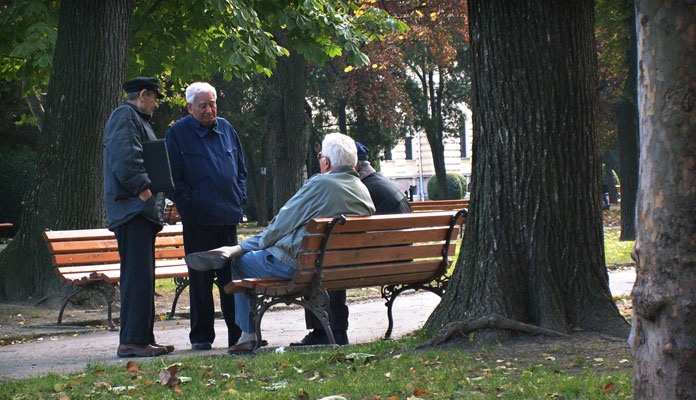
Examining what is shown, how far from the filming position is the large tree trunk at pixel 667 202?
4.00 meters

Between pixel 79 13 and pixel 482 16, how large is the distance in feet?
20.6

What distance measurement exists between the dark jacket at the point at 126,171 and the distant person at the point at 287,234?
490 millimetres

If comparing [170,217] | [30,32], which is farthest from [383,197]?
[170,217]

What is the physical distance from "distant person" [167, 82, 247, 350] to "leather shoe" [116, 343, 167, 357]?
0.58 m

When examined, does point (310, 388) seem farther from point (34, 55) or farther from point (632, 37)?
point (632, 37)

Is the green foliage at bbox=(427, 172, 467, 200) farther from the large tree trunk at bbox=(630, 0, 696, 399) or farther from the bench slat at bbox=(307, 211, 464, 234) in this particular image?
the large tree trunk at bbox=(630, 0, 696, 399)

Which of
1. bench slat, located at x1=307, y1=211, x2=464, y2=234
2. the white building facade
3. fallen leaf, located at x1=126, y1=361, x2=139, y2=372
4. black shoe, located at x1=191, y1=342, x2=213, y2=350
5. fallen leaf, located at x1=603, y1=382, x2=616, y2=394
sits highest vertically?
the white building facade

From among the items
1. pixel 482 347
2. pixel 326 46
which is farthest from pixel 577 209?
pixel 326 46

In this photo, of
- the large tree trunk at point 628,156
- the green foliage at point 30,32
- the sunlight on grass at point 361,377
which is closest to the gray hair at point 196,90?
the sunlight on grass at point 361,377

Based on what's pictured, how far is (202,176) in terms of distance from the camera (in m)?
8.56

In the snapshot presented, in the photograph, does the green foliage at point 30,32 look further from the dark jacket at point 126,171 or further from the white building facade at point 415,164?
the white building facade at point 415,164

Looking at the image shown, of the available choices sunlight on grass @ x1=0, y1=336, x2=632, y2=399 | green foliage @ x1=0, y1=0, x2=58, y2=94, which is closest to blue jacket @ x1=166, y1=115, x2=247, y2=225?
sunlight on grass @ x1=0, y1=336, x2=632, y2=399

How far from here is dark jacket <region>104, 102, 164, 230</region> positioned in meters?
7.93

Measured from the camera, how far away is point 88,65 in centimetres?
1243
